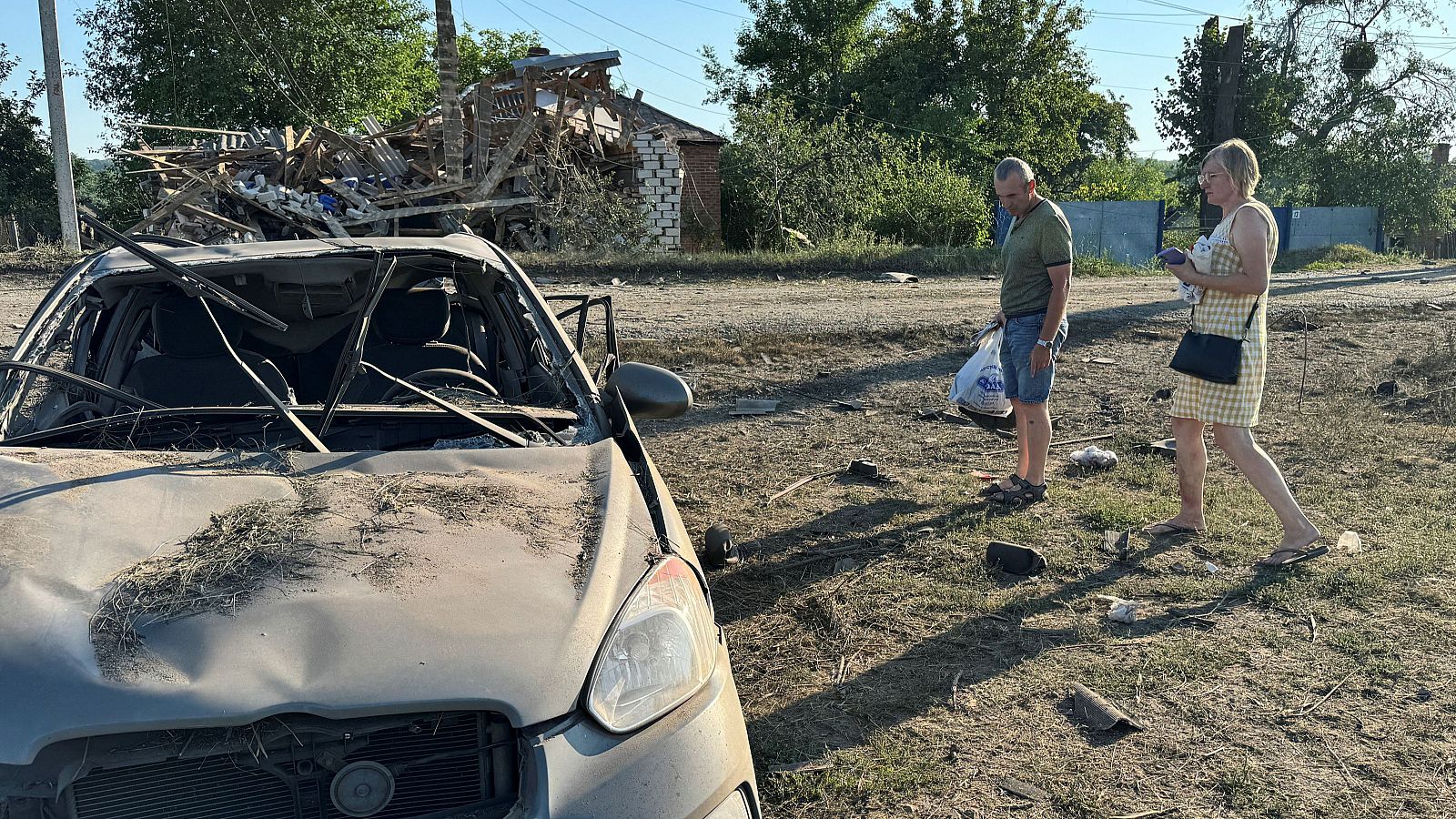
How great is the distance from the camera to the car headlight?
6.41 feet

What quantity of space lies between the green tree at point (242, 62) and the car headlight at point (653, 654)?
3288 centimetres

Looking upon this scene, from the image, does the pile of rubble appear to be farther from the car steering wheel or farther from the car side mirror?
the car side mirror

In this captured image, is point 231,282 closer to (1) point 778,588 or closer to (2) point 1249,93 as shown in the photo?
(1) point 778,588

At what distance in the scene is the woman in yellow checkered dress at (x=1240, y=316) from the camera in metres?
4.39

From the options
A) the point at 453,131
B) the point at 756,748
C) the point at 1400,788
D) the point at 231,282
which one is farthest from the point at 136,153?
the point at 1400,788

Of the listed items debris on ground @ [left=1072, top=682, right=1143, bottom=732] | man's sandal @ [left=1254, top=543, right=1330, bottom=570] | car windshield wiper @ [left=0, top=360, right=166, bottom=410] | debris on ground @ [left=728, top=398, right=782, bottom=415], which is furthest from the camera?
debris on ground @ [left=728, top=398, right=782, bottom=415]

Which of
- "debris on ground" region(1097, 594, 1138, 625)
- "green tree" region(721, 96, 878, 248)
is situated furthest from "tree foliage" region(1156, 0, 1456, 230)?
"debris on ground" region(1097, 594, 1138, 625)

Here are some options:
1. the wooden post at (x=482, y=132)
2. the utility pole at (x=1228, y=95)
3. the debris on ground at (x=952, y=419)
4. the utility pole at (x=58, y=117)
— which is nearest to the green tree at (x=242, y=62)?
the utility pole at (x=58, y=117)

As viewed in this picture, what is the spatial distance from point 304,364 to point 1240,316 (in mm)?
3957

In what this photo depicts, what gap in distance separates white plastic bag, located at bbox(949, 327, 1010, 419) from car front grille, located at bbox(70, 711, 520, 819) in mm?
4202

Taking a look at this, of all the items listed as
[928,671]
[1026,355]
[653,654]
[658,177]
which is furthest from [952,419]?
[658,177]

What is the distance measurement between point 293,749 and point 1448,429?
792cm

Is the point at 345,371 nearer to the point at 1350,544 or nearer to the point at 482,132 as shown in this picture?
the point at 1350,544

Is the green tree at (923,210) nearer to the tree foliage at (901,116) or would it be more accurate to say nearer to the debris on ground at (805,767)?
the tree foliage at (901,116)
